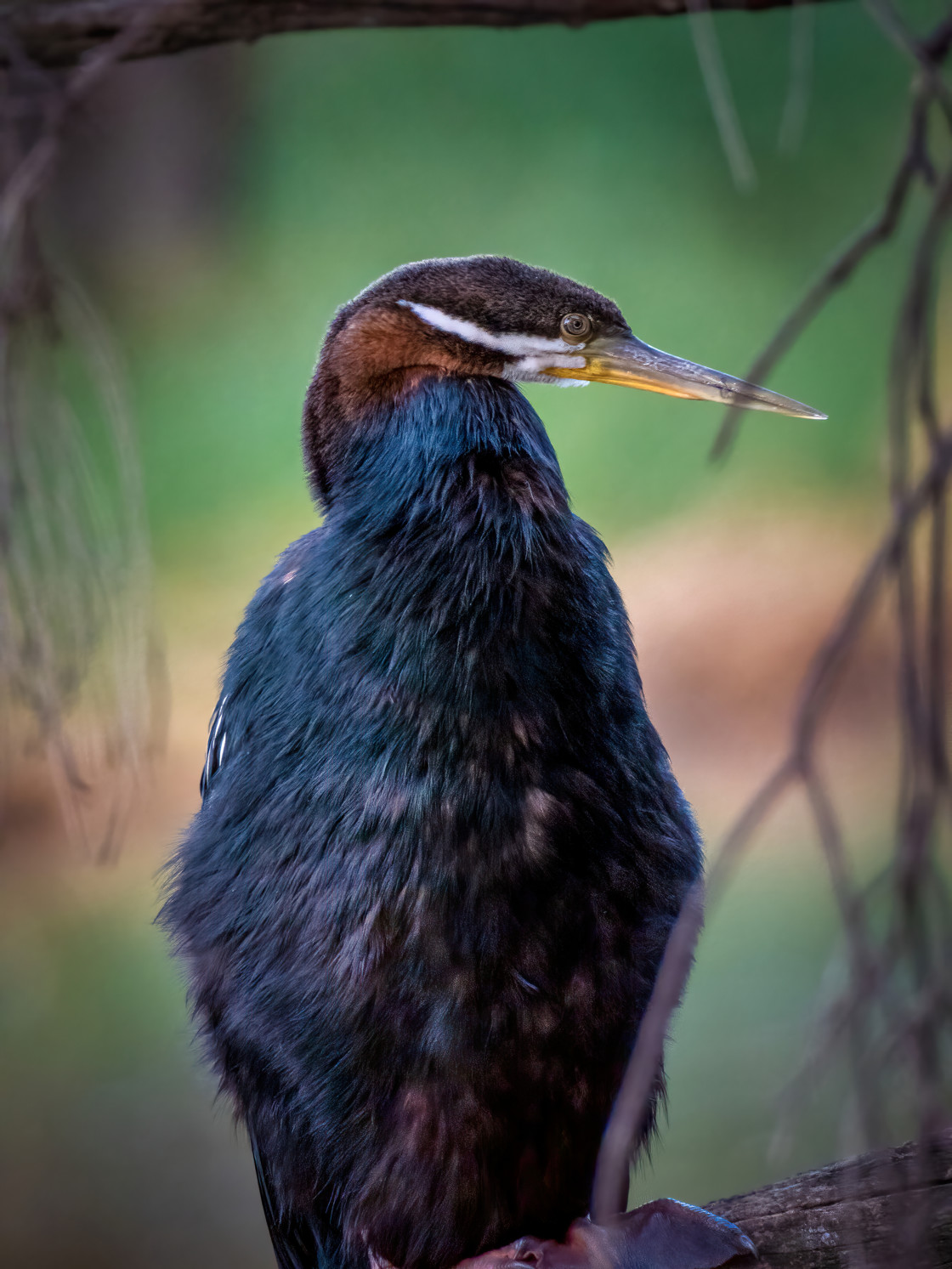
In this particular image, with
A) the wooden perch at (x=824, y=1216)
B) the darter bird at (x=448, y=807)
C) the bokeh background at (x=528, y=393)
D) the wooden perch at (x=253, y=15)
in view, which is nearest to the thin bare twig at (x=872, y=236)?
the darter bird at (x=448, y=807)

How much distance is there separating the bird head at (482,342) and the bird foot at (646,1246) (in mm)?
685

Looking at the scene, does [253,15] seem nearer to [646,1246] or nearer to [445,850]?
[445,850]

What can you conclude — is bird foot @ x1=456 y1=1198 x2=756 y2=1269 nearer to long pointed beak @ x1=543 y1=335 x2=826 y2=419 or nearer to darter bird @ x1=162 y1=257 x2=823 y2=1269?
darter bird @ x1=162 y1=257 x2=823 y2=1269

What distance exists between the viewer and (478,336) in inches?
36.7

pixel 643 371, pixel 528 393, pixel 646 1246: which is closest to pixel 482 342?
pixel 643 371

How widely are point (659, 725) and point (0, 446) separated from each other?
126 centimetres

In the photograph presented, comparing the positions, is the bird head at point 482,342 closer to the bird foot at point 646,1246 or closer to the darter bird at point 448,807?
the darter bird at point 448,807

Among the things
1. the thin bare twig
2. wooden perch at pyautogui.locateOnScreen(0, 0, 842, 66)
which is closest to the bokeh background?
wooden perch at pyautogui.locateOnScreen(0, 0, 842, 66)

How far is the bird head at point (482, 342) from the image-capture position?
3.04 ft

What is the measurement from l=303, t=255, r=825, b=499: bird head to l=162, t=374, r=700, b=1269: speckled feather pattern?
0.02 m

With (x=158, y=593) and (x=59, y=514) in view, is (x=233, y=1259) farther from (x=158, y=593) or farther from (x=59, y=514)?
(x=59, y=514)

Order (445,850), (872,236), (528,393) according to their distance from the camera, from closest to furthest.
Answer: (872,236)
(445,850)
(528,393)

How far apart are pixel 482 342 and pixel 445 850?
1.38ft

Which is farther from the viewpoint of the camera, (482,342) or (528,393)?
(528,393)
